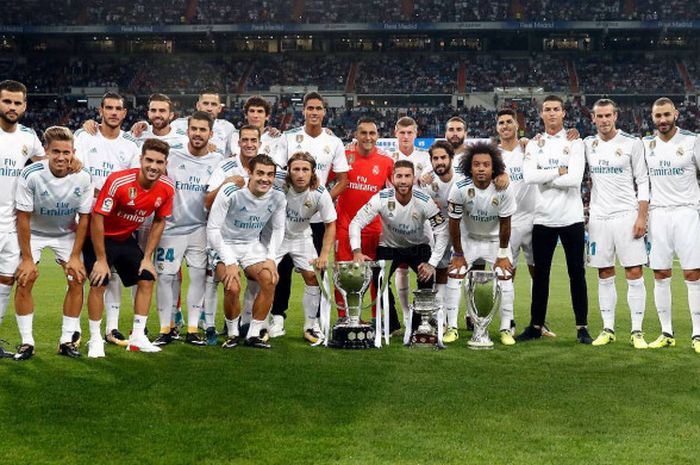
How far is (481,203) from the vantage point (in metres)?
8.23

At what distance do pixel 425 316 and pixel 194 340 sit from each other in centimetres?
216

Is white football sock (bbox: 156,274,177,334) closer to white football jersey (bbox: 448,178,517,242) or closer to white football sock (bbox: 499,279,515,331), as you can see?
white football jersey (bbox: 448,178,517,242)

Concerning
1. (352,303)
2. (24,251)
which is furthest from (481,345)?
(24,251)

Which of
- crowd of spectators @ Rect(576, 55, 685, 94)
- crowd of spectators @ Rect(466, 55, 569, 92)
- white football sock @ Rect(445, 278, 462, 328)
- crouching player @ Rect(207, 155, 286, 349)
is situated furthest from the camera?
crowd of spectators @ Rect(466, 55, 569, 92)

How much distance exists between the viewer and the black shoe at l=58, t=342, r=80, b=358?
7.21 meters

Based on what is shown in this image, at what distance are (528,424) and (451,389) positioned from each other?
1015 millimetres

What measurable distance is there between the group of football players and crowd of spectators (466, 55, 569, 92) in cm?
4002

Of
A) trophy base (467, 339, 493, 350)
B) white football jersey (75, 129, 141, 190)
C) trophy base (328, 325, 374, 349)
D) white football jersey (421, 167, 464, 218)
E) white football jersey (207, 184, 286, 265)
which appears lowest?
trophy base (467, 339, 493, 350)

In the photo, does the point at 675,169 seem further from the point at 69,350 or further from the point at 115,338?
the point at 69,350

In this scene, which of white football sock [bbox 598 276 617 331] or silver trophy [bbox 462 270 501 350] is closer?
silver trophy [bbox 462 270 501 350]

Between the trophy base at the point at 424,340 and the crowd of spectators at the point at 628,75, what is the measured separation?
137ft

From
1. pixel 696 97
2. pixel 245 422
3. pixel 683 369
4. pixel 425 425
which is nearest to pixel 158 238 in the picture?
pixel 245 422

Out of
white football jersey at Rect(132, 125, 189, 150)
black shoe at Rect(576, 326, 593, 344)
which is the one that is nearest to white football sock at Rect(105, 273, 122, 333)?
white football jersey at Rect(132, 125, 189, 150)

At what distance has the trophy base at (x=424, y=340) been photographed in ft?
26.2
